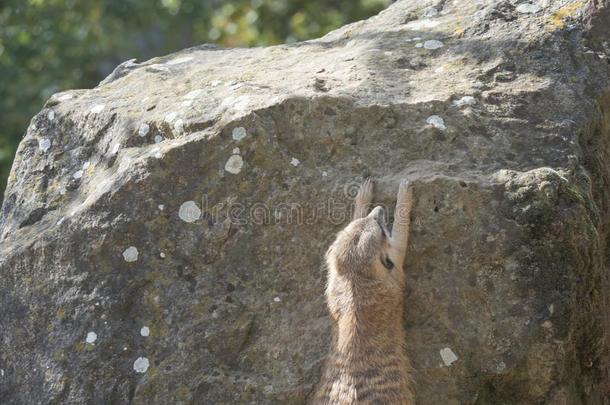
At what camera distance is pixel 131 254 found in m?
5.50

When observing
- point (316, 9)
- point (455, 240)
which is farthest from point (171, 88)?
point (316, 9)

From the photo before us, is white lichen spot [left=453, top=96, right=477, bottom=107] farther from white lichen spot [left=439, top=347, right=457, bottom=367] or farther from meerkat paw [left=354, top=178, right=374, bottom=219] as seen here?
white lichen spot [left=439, top=347, right=457, bottom=367]

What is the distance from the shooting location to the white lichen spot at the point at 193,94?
19.8 ft

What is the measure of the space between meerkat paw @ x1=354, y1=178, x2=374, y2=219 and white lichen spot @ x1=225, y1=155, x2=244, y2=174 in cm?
76

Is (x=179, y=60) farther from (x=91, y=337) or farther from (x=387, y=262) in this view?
(x=387, y=262)

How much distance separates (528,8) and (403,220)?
2.07 meters

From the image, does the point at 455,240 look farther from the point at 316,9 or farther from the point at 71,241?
the point at 316,9

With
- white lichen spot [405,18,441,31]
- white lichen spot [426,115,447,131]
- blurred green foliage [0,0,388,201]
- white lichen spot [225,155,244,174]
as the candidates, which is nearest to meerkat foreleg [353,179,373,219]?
white lichen spot [426,115,447,131]

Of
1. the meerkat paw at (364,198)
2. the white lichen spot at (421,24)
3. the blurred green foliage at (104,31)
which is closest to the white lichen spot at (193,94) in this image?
the meerkat paw at (364,198)

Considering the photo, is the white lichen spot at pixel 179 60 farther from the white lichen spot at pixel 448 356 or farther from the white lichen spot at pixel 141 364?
the white lichen spot at pixel 448 356

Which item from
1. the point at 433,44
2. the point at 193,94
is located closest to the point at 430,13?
the point at 433,44

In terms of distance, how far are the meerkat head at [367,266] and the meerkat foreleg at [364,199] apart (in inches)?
1.5

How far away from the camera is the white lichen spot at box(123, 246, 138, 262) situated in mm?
5488

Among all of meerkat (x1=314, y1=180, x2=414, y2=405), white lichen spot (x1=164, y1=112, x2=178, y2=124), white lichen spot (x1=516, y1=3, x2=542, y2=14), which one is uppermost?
white lichen spot (x1=164, y1=112, x2=178, y2=124)
